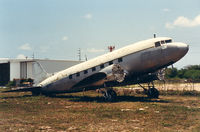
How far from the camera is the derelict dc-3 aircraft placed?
56.2 feet

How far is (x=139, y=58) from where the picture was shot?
17.8 metres

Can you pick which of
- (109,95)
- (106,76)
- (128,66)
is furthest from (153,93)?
(106,76)

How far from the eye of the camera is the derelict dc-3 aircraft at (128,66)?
17.1 metres

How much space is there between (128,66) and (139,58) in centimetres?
119

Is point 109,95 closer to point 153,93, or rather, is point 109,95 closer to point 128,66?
point 128,66

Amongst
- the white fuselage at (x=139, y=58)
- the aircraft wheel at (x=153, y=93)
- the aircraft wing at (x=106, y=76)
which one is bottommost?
the aircraft wheel at (x=153, y=93)

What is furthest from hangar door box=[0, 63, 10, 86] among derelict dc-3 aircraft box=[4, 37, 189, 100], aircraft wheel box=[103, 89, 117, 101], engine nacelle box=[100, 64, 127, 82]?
engine nacelle box=[100, 64, 127, 82]

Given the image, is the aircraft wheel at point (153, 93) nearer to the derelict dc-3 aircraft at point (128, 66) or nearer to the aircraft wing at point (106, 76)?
the derelict dc-3 aircraft at point (128, 66)

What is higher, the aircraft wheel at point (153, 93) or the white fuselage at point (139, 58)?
the white fuselage at point (139, 58)

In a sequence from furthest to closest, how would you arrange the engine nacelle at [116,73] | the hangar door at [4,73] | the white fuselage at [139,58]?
the hangar door at [4,73] < the engine nacelle at [116,73] < the white fuselage at [139,58]

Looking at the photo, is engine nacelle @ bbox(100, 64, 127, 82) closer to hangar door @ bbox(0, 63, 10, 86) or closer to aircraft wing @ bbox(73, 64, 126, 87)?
aircraft wing @ bbox(73, 64, 126, 87)

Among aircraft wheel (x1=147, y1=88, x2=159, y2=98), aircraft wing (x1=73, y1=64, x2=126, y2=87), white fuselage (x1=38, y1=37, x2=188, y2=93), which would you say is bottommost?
aircraft wheel (x1=147, y1=88, x2=159, y2=98)

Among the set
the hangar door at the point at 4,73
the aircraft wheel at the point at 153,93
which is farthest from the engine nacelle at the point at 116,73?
the hangar door at the point at 4,73

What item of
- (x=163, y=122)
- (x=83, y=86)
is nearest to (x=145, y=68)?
(x=83, y=86)
